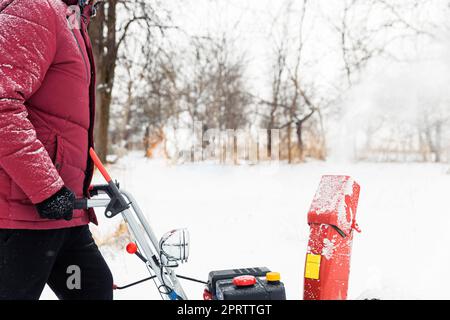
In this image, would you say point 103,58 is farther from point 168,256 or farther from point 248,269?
point 168,256

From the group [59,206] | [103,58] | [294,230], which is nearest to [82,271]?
[59,206]

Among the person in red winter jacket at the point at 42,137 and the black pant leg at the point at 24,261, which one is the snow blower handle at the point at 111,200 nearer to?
the person in red winter jacket at the point at 42,137

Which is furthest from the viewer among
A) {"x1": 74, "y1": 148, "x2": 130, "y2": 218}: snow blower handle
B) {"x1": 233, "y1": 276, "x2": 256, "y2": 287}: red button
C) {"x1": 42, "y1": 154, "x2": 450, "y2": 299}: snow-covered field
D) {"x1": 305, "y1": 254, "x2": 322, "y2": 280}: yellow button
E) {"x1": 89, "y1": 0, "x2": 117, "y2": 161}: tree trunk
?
{"x1": 89, "y1": 0, "x2": 117, "y2": 161}: tree trunk

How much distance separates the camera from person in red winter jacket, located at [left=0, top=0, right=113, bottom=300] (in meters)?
1.49

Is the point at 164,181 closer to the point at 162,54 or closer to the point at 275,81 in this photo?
the point at 162,54

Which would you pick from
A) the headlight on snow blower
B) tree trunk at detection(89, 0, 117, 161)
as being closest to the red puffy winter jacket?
the headlight on snow blower

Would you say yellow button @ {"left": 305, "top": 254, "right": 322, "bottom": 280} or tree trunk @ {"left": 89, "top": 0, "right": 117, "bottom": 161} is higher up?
tree trunk @ {"left": 89, "top": 0, "right": 117, "bottom": 161}

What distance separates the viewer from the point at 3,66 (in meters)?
1.46

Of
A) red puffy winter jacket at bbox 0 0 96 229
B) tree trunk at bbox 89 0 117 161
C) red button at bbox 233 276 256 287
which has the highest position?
tree trunk at bbox 89 0 117 161

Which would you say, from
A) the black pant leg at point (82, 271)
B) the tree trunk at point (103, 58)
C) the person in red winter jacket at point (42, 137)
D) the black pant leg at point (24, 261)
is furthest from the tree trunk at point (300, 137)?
the black pant leg at point (24, 261)

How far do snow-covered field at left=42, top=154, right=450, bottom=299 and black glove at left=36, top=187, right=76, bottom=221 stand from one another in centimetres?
219

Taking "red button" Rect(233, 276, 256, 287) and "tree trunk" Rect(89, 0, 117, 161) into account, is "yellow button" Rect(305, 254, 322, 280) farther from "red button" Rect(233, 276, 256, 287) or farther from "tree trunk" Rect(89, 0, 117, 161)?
"tree trunk" Rect(89, 0, 117, 161)

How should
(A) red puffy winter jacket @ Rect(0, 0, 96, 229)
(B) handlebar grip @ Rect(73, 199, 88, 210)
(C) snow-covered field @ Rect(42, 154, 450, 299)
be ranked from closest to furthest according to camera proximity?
(A) red puffy winter jacket @ Rect(0, 0, 96, 229) → (B) handlebar grip @ Rect(73, 199, 88, 210) → (C) snow-covered field @ Rect(42, 154, 450, 299)

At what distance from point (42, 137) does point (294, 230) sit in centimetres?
399
